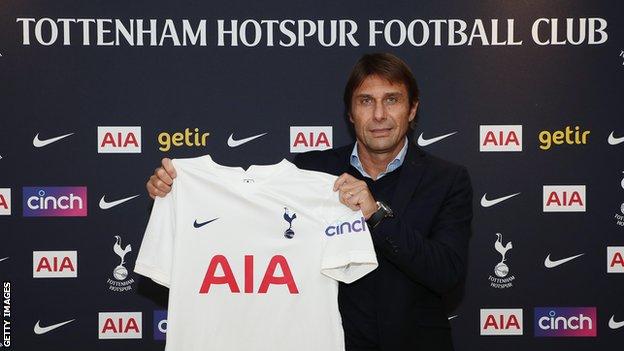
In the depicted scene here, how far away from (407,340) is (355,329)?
0.55 ft

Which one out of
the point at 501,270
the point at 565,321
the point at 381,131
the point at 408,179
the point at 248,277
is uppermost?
the point at 381,131

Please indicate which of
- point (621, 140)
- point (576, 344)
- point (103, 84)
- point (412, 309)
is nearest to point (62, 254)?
point (103, 84)

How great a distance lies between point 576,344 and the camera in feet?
10.7

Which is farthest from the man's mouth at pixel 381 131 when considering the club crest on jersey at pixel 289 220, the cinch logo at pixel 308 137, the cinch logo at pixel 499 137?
the cinch logo at pixel 499 137

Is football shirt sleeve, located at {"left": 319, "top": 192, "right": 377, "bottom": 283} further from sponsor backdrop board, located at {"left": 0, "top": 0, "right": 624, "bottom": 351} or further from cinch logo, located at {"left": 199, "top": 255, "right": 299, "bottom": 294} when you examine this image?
sponsor backdrop board, located at {"left": 0, "top": 0, "right": 624, "bottom": 351}

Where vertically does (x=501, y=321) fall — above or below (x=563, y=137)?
below

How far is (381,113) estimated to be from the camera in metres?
2.13

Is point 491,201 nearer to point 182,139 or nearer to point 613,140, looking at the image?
point 613,140

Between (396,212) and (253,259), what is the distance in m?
0.48

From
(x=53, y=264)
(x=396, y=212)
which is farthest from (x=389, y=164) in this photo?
(x=53, y=264)

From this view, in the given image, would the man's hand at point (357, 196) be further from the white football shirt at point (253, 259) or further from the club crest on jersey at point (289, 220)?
the club crest on jersey at point (289, 220)

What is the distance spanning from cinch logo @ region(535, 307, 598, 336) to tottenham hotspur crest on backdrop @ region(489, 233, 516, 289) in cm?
20

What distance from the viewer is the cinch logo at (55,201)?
10.3ft

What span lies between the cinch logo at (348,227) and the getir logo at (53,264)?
1.67 meters
